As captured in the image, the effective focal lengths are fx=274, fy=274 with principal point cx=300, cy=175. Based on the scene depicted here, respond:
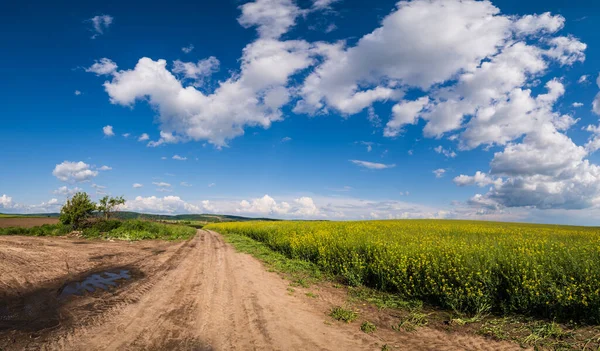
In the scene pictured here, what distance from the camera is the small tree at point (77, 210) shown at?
2633 centimetres

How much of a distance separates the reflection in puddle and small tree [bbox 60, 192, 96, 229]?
71.2ft

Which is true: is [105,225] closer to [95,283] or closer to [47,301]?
[95,283]

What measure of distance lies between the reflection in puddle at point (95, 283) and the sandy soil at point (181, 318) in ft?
0.90

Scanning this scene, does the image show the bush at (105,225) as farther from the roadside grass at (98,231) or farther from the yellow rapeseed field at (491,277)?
the yellow rapeseed field at (491,277)

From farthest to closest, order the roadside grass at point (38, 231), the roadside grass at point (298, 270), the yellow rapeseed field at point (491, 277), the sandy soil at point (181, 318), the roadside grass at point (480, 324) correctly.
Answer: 1. the roadside grass at point (38, 231)
2. the roadside grass at point (298, 270)
3. the yellow rapeseed field at point (491, 277)
4. the roadside grass at point (480, 324)
5. the sandy soil at point (181, 318)

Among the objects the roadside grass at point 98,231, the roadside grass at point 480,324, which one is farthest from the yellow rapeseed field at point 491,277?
the roadside grass at point 98,231

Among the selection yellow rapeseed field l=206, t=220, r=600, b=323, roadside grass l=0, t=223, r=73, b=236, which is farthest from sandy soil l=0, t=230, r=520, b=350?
roadside grass l=0, t=223, r=73, b=236

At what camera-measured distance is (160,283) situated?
28.3 ft

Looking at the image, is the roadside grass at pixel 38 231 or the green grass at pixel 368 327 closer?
the green grass at pixel 368 327

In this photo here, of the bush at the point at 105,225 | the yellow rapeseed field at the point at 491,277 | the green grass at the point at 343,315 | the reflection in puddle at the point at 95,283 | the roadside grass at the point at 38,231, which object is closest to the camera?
the yellow rapeseed field at the point at 491,277

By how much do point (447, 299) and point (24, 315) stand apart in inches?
373

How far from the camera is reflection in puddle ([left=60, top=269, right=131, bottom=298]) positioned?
25.1 feet

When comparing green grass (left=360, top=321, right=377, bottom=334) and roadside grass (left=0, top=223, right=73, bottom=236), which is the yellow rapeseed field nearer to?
green grass (left=360, top=321, right=377, bottom=334)

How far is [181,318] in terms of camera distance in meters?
5.66
